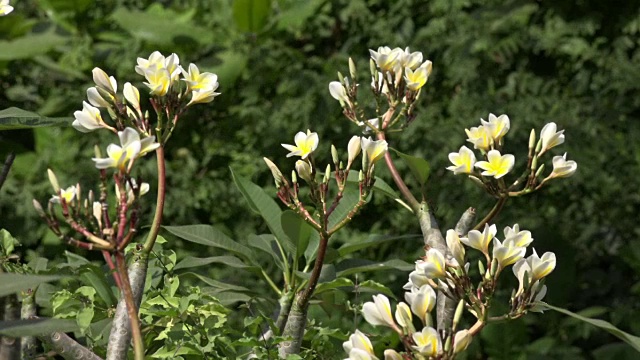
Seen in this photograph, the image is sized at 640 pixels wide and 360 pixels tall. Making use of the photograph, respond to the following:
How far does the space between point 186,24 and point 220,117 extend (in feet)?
1.25

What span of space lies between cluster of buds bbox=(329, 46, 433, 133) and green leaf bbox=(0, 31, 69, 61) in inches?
81.5

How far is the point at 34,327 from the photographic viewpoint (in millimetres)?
654

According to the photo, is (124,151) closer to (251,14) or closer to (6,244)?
(6,244)

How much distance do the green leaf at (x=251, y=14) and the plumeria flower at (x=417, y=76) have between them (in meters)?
1.85

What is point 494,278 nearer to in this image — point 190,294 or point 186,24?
point 190,294

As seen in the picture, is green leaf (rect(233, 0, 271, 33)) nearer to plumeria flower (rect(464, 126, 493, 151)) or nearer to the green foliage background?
the green foliage background

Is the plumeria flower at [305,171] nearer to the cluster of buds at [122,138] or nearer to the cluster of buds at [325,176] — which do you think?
the cluster of buds at [325,176]

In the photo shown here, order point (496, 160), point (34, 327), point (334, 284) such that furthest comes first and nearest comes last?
1. point (334, 284)
2. point (496, 160)
3. point (34, 327)

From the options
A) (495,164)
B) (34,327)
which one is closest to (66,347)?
(34,327)

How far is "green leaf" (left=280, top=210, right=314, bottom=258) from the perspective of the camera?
1.03 metres

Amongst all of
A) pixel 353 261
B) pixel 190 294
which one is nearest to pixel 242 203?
pixel 353 261

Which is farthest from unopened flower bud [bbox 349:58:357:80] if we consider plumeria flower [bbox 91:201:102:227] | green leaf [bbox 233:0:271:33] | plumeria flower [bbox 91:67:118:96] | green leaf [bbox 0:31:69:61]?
green leaf [bbox 0:31:69:61]

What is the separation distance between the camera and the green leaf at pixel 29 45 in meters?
2.91

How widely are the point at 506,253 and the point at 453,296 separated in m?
0.05
